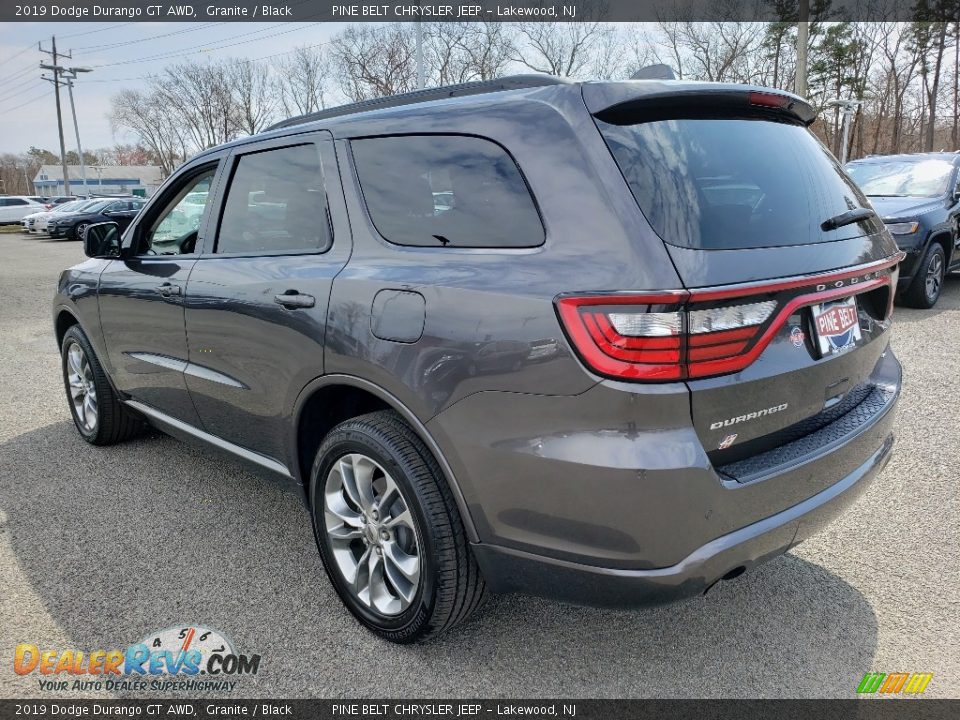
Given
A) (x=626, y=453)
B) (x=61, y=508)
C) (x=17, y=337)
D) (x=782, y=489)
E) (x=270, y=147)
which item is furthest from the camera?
(x=17, y=337)

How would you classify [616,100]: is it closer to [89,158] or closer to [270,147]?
[270,147]

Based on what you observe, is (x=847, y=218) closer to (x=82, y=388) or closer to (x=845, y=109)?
(x=82, y=388)

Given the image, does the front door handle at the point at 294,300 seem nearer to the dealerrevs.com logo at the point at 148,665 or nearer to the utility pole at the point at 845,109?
the dealerrevs.com logo at the point at 148,665

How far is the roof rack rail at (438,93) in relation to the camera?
224 centimetres

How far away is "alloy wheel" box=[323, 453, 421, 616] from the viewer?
2.40m

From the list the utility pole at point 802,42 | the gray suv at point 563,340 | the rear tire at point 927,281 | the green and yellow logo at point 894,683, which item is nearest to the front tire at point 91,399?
the gray suv at point 563,340

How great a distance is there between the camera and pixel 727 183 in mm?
2092

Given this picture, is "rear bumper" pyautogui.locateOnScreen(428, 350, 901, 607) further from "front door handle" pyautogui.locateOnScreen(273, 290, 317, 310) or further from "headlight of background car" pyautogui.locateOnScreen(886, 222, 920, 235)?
"headlight of background car" pyautogui.locateOnScreen(886, 222, 920, 235)

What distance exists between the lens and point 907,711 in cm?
214

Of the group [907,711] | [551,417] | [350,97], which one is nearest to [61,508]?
[551,417]

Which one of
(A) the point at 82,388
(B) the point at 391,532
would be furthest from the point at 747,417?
(A) the point at 82,388

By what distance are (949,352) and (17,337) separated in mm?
9742

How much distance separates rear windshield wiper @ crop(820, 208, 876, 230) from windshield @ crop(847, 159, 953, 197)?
737 cm

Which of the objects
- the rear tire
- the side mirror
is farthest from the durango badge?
the rear tire
